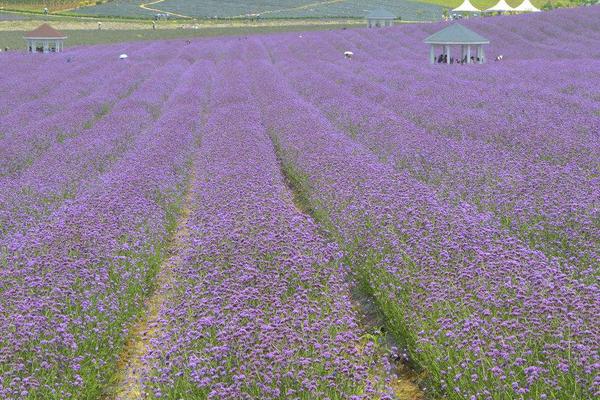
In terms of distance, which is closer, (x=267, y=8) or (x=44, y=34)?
(x=44, y=34)

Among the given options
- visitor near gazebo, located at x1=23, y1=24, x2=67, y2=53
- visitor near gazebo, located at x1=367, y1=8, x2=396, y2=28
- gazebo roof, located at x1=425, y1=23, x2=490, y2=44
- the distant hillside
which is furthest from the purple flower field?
the distant hillside

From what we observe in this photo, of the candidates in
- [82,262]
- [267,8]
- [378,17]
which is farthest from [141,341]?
[267,8]

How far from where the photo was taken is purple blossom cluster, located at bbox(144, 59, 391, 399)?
427 centimetres

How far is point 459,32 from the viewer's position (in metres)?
31.6

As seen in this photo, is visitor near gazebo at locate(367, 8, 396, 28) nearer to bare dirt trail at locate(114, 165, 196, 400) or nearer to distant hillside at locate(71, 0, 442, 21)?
distant hillside at locate(71, 0, 442, 21)

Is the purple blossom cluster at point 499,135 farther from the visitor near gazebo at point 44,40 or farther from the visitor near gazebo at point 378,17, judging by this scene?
the visitor near gazebo at point 378,17

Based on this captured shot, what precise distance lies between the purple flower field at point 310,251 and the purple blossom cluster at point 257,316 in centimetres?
2

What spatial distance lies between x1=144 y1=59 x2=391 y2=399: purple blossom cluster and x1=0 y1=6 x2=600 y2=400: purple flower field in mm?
23

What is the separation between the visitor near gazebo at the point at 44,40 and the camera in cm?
4550

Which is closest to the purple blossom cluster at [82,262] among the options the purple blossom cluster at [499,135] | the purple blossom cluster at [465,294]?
the purple blossom cluster at [465,294]

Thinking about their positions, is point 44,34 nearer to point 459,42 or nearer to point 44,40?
point 44,40

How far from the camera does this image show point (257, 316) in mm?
5008

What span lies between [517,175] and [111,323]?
4865 millimetres

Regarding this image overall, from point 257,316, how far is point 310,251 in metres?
1.53
